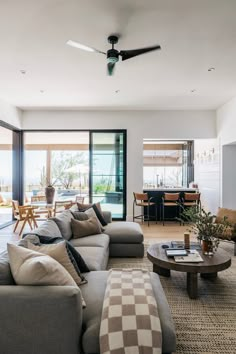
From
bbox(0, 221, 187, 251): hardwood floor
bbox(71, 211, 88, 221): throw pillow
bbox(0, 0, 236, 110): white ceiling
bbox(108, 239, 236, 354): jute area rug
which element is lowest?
bbox(108, 239, 236, 354): jute area rug

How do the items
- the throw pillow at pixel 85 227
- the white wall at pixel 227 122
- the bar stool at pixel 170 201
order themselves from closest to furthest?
the throw pillow at pixel 85 227, the white wall at pixel 227 122, the bar stool at pixel 170 201

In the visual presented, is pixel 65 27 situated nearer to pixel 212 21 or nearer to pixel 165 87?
pixel 212 21

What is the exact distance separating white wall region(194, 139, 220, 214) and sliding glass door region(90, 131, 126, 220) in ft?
8.33

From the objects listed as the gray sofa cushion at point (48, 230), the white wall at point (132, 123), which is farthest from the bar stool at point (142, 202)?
the gray sofa cushion at point (48, 230)

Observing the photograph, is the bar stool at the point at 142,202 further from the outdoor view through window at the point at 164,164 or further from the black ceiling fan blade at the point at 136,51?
the black ceiling fan blade at the point at 136,51

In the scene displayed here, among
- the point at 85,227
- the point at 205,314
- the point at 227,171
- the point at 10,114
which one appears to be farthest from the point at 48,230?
the point at 227,171

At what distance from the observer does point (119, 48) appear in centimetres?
353

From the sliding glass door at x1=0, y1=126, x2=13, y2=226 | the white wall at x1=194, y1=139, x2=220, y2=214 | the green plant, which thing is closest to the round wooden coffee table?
the green plant

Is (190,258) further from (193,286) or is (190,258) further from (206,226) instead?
(206,226)

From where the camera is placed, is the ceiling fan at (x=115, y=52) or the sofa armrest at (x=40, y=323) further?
the ceiling fan at (x=115, y=52)

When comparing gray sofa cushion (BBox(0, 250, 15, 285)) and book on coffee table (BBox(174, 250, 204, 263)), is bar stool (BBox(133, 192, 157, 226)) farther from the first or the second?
gray sofa cushion (BBox(0, 250, 15, 285))

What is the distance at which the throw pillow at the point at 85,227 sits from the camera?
3.55 metres

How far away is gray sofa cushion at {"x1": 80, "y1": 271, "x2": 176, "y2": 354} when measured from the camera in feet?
4.92

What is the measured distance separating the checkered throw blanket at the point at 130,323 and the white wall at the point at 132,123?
519cm
